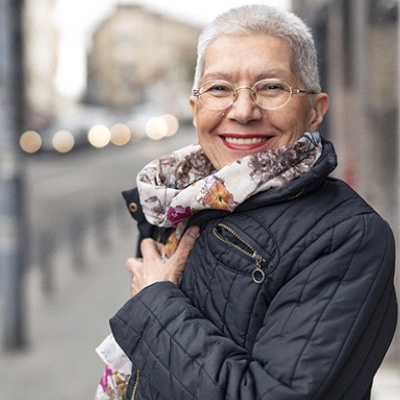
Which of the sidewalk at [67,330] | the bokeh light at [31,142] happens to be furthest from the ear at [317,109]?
the bokeh light at [31,142]

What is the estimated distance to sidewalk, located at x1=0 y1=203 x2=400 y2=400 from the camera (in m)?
5.02

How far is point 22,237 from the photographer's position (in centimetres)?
613

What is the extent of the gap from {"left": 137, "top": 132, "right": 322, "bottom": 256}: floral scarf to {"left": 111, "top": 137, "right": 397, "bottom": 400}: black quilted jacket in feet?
0.09

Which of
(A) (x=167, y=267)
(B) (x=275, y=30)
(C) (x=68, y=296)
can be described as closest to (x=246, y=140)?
(B) (x=275, y=30)

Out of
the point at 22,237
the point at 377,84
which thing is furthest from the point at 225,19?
the point at 22,237

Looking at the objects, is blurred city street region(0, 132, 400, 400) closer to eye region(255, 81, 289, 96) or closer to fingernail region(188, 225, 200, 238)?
fingernail region(188, 225, 200, 238)

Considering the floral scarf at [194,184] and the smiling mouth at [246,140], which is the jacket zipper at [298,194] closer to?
the floral scarf at [194,184]

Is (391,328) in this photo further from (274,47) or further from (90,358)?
(90,358)

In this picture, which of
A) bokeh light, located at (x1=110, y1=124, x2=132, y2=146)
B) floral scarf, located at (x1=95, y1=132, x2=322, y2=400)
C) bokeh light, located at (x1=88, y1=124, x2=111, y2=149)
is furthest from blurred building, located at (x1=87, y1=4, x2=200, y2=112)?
floral scarf, located at (x1=95, y1=132, x2=322, y2=400)

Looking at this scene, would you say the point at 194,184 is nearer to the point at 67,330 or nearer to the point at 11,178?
the point at 11,178

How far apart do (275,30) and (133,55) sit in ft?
238

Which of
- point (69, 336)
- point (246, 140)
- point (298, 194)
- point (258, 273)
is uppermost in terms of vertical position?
point (246, 140)

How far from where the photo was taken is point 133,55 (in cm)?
7250

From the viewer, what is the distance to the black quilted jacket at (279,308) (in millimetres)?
1341
